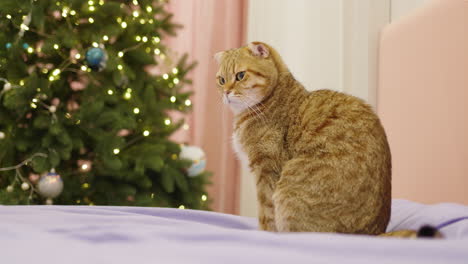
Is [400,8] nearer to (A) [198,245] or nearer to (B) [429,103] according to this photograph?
(B) [429,103]

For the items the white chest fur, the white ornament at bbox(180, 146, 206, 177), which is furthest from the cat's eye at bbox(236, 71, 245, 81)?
the white ornament at bbox(180, 146, 206, 177)

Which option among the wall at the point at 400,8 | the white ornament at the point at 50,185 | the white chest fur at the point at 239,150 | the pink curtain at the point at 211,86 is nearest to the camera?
the white chest fur at the point at 239,150

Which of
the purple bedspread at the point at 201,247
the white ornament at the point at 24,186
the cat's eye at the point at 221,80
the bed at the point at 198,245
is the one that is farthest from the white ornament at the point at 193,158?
the purple bedspread at the point at 201,247

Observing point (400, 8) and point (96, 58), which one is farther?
point (400, 8)

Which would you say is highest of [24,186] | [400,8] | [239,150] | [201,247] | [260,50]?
[400,8]

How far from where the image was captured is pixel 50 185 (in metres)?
1.81

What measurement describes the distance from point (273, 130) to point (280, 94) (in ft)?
0.45

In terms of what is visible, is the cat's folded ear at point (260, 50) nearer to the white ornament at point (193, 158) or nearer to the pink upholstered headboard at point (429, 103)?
the pink upholstered headboard at point (429, 103)

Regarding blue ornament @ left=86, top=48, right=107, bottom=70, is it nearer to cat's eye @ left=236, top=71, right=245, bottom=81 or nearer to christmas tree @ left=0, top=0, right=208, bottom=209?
christmas tree @ left=0, top=0, right=208, bottom=209

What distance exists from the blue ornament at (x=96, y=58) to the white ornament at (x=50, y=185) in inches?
19.2

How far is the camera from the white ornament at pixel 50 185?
181 centimetres

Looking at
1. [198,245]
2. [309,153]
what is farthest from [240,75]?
[198,245]

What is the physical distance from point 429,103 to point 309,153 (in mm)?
887

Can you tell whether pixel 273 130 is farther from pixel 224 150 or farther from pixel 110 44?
pixel 224 150
